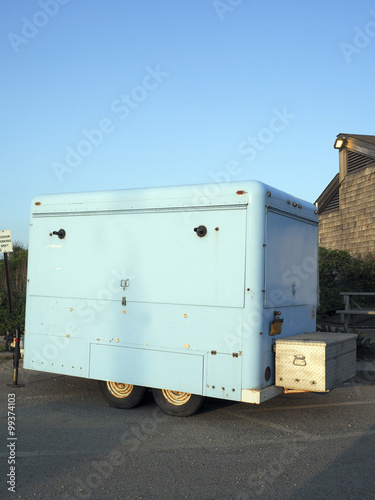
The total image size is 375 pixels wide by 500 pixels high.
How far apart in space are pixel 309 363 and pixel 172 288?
1874 millimetres

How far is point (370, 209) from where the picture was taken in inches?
758

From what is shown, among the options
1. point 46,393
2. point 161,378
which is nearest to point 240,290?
point 161,378

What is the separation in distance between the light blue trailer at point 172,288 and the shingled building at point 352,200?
41.4ft

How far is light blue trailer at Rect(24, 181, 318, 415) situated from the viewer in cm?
621

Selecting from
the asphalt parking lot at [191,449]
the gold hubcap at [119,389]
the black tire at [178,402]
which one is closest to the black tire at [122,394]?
the gold hubcap at [119,389]

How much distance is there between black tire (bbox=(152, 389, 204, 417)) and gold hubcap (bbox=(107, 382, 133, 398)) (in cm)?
47

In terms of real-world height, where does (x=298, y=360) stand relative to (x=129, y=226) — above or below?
below

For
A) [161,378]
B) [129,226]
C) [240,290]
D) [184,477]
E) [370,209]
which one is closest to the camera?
[184,477]

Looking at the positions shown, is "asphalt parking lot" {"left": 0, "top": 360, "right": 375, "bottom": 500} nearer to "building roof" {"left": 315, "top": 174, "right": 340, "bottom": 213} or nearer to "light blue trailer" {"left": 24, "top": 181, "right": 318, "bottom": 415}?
"light blue trailer" {"left": 24, "top": 181, "right": 318, "bottom": 415}

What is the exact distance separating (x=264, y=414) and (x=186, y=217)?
9.25ft

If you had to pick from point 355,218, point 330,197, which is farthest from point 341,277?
point 330,197

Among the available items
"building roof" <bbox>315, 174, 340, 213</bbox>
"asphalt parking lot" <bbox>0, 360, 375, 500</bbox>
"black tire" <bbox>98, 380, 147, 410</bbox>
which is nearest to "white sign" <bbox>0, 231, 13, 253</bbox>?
"asphalt parking lot" <bbox>0, 360, 375, 500</bbox>

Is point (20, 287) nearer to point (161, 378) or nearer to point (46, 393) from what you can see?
point (46, 393)

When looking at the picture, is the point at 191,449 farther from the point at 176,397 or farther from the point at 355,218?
the point at 355,218
